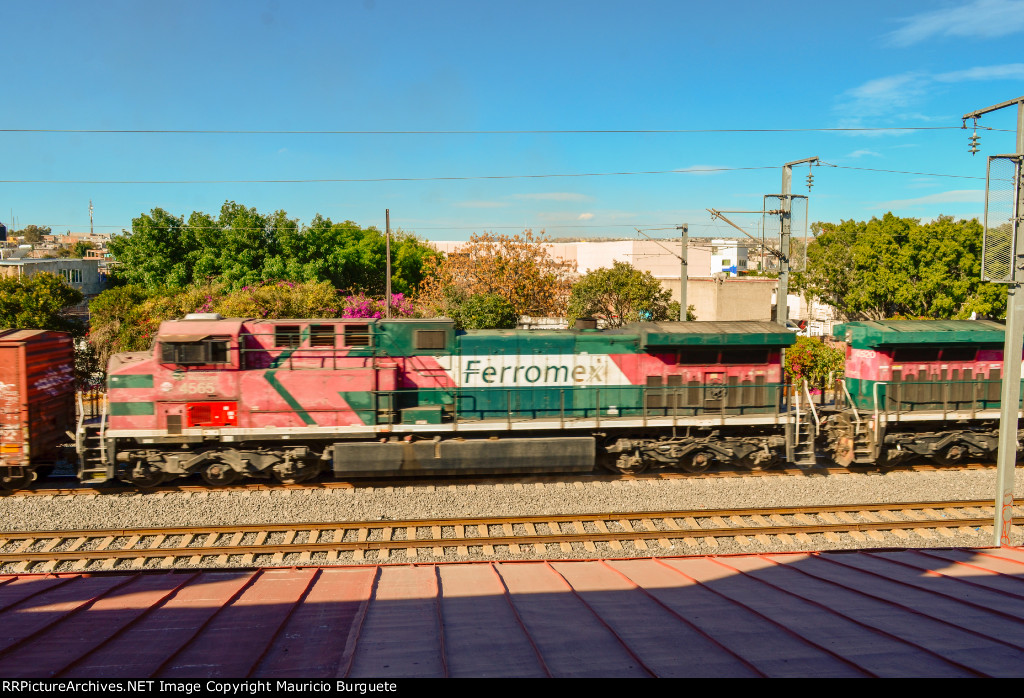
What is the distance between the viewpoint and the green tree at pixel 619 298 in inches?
1188

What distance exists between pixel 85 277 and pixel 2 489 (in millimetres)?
42143

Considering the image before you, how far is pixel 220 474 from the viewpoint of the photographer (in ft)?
40.8

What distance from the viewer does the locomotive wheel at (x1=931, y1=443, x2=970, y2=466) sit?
1391 centimetres

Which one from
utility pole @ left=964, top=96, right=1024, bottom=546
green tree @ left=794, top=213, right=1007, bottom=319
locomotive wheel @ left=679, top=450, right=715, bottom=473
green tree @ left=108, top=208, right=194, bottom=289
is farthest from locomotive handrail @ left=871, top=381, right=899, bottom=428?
green tree @ left=108, top=208, right=194, bottom=289

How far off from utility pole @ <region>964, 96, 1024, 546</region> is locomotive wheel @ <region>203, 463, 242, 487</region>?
44.6ft

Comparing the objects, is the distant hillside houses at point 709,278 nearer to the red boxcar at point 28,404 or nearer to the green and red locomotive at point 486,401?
the green and red locomotive at point 486,401

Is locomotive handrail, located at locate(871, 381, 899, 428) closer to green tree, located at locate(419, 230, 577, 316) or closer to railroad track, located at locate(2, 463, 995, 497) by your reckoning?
railroad track, located at locate(2, 463, 995, 497)

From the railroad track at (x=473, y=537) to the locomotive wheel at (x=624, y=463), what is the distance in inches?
77.3

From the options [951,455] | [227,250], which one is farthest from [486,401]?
[227,250]

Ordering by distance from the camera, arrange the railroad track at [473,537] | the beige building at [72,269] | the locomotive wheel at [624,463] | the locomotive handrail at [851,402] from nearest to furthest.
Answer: the railroad track at [473,537] < the locomotive wheel at [624,463] < the locomotive handrail at [851,402] < the beige building at [72,269]

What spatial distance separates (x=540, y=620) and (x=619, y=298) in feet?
84.7

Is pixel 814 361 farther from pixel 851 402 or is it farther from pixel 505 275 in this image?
pixel 505 275

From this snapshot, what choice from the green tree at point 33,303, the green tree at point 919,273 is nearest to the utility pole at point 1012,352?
the green tree at point 33,303

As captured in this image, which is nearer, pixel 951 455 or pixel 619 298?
pixel 951 455
